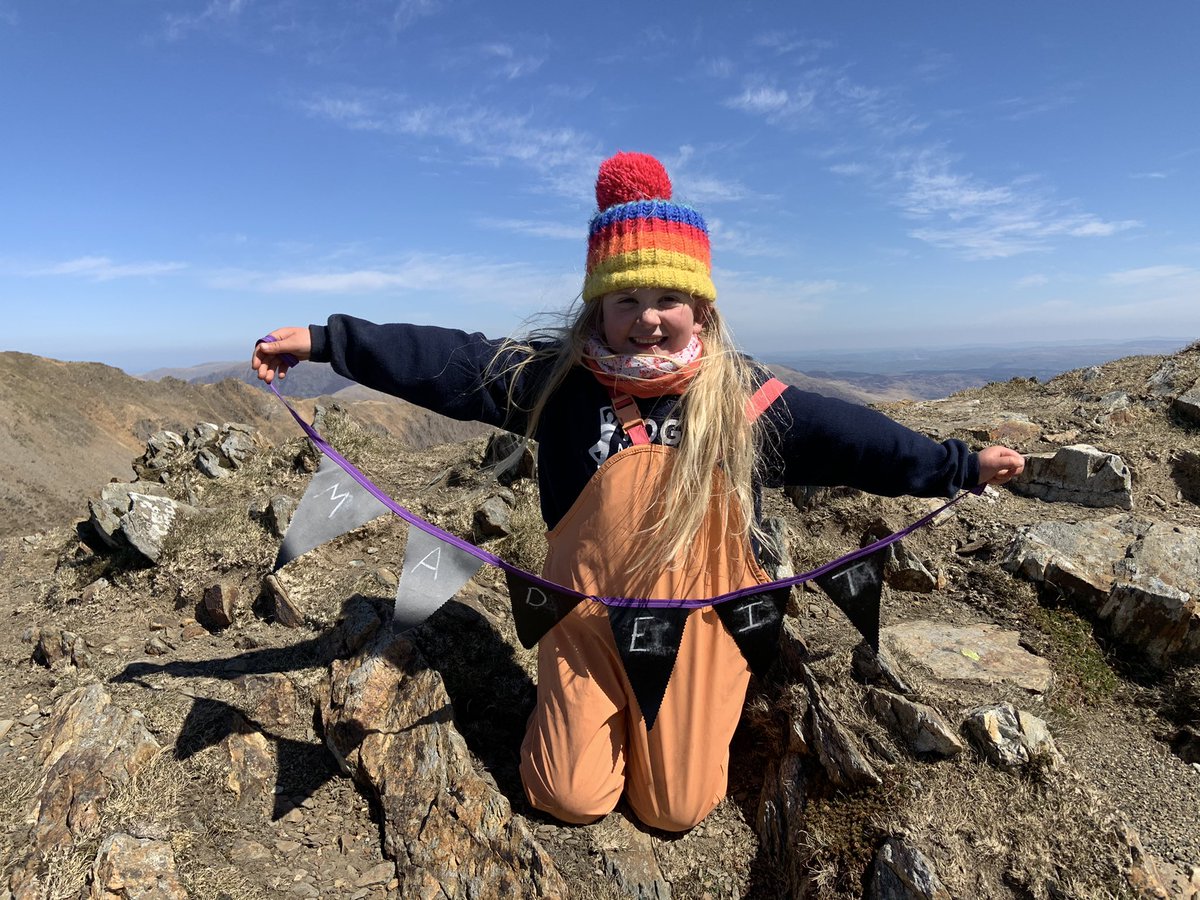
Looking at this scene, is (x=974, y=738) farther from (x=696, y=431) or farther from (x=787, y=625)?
(x=696, y=431)

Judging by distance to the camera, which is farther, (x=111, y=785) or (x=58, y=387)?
(x=58, y=387)

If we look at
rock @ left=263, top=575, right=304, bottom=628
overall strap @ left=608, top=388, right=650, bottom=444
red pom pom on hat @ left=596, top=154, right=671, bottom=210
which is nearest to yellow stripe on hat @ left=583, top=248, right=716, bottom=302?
red pom pom on hat @ left=596, top=154, right=671, bottom=210

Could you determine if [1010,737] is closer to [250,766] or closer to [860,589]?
[860,589]

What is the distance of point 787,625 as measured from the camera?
3576mm

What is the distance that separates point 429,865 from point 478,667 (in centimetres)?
110

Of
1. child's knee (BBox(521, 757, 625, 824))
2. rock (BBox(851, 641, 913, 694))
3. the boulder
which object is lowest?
child's knee (BBox(521, 757, 625, 824))

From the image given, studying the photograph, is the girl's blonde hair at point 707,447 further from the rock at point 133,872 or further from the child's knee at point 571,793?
the rock at point 133,872

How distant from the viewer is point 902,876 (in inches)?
97.7

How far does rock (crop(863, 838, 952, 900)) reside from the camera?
241cm

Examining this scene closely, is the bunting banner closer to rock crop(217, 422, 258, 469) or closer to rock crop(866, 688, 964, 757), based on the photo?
rock crop(866, 688, 964, 757)

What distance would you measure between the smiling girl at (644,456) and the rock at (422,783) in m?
0.27

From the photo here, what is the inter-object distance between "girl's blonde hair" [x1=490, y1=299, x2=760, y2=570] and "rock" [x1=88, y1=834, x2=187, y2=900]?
234 cm

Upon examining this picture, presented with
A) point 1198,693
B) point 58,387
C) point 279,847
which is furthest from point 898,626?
point 58,387

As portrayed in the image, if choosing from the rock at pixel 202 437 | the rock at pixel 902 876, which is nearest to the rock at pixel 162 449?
the rock at pixel 202 437
